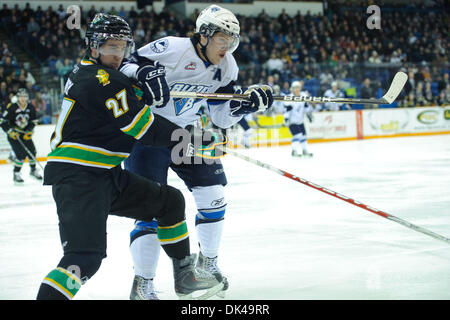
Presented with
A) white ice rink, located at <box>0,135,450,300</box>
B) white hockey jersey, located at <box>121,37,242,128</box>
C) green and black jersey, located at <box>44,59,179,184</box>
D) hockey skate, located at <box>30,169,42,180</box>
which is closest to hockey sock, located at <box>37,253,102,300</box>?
green and black jersey, located at <box>44,59,179,184</box>

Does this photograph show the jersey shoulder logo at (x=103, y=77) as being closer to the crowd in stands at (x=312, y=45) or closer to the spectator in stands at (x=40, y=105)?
the spectator in stands at (x=40, y=105)

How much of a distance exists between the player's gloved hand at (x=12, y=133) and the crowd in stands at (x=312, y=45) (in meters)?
3.50

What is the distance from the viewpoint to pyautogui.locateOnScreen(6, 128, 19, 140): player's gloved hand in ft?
25.5

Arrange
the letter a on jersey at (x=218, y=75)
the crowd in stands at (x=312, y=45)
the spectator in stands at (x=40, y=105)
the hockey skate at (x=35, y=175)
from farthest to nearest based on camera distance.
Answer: the crowd in stands at (x=312, y=45) → the spectator in stands at (x=40, y=105) → the hockey skate at (x=35, y=175) → the letter a on jersey at (x=218, y=75)

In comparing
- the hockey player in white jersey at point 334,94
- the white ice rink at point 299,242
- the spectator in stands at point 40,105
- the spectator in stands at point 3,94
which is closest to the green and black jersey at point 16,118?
the white ice rink at point 299,242

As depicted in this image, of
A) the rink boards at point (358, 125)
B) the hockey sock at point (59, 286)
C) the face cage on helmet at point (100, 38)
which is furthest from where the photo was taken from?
the rink boards at point (358, 125)

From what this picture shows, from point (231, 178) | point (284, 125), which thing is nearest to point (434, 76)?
point (284, 125)

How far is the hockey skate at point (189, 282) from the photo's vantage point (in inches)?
102

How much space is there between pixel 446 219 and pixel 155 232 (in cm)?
259

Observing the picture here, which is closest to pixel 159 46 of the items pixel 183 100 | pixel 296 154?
pixel 183 100

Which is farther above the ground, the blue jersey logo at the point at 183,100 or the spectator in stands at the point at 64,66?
the blue jersey logo at the point at 183,100

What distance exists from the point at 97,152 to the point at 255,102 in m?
0.94

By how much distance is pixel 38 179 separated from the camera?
7.78 m
